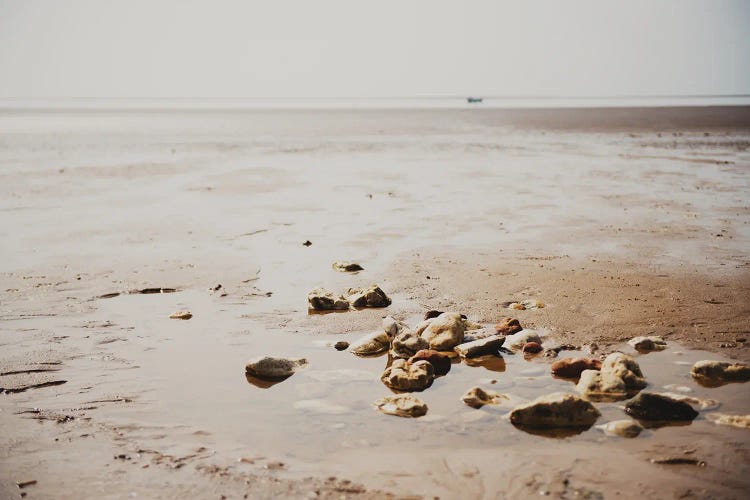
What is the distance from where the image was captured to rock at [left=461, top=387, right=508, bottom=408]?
4.42 metres

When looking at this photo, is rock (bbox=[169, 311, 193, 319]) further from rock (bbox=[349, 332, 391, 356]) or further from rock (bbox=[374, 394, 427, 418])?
rock (bbox=[374, 394, 427, 418])

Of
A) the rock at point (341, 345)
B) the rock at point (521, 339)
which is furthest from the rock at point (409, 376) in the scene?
the rock at point (521, 339)

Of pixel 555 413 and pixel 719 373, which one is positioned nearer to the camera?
→ pixel 555 413

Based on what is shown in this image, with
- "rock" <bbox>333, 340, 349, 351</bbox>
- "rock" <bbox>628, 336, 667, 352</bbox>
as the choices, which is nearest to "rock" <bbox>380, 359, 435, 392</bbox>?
"rock" <bbox>333, 340, 349, 351</bbox>

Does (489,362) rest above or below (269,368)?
below

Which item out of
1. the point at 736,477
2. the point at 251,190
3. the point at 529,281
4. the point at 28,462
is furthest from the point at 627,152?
the point at 28,462

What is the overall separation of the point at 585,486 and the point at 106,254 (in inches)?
292

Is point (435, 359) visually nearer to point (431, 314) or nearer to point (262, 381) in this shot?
point (431, 314)

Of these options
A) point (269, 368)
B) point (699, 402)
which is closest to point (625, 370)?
point (699, 402)

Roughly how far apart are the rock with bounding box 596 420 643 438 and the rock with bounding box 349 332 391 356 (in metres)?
2.02

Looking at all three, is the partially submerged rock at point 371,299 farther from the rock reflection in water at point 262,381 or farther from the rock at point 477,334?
the rock reflection in water at point 262,381

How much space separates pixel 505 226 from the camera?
34.9 ft

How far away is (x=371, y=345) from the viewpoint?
5492 millimetres

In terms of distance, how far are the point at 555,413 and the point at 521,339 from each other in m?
1.48
